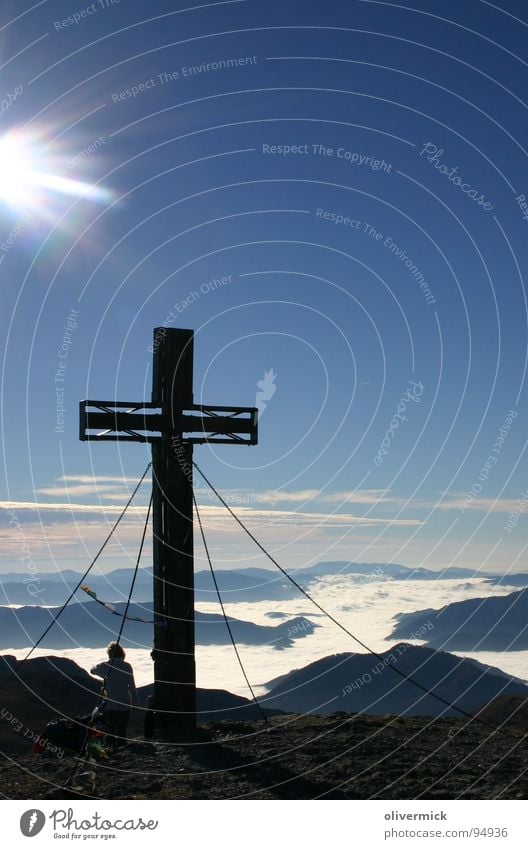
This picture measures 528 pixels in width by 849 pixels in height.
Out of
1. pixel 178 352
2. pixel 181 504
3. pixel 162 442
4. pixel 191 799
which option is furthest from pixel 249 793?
pixel 178 352

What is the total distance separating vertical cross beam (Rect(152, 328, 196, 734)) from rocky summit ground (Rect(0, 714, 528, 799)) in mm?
984

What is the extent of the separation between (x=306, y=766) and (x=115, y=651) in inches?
158

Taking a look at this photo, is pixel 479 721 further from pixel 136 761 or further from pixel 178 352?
pixel 178 352

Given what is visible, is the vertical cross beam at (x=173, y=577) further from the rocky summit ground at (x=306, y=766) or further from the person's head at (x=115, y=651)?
the person's head at (x=115, y=651)

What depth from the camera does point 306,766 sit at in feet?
45.4

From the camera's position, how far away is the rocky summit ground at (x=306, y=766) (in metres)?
12.6

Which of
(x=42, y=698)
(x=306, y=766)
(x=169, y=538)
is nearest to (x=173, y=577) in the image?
(x=169, y=538)

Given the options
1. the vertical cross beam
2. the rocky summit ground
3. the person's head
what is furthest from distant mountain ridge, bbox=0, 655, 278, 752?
the person's head

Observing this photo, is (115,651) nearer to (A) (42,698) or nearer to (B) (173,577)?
(B) (173,577)

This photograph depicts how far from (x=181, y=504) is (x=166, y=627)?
2.60 metres

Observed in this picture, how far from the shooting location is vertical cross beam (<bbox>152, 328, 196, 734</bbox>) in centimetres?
1711

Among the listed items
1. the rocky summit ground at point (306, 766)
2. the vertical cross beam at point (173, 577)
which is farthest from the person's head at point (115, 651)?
the vertical cross beam at point (173, 577)

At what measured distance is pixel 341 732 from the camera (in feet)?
52.2

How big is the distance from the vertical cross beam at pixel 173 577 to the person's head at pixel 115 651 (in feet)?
6.57
